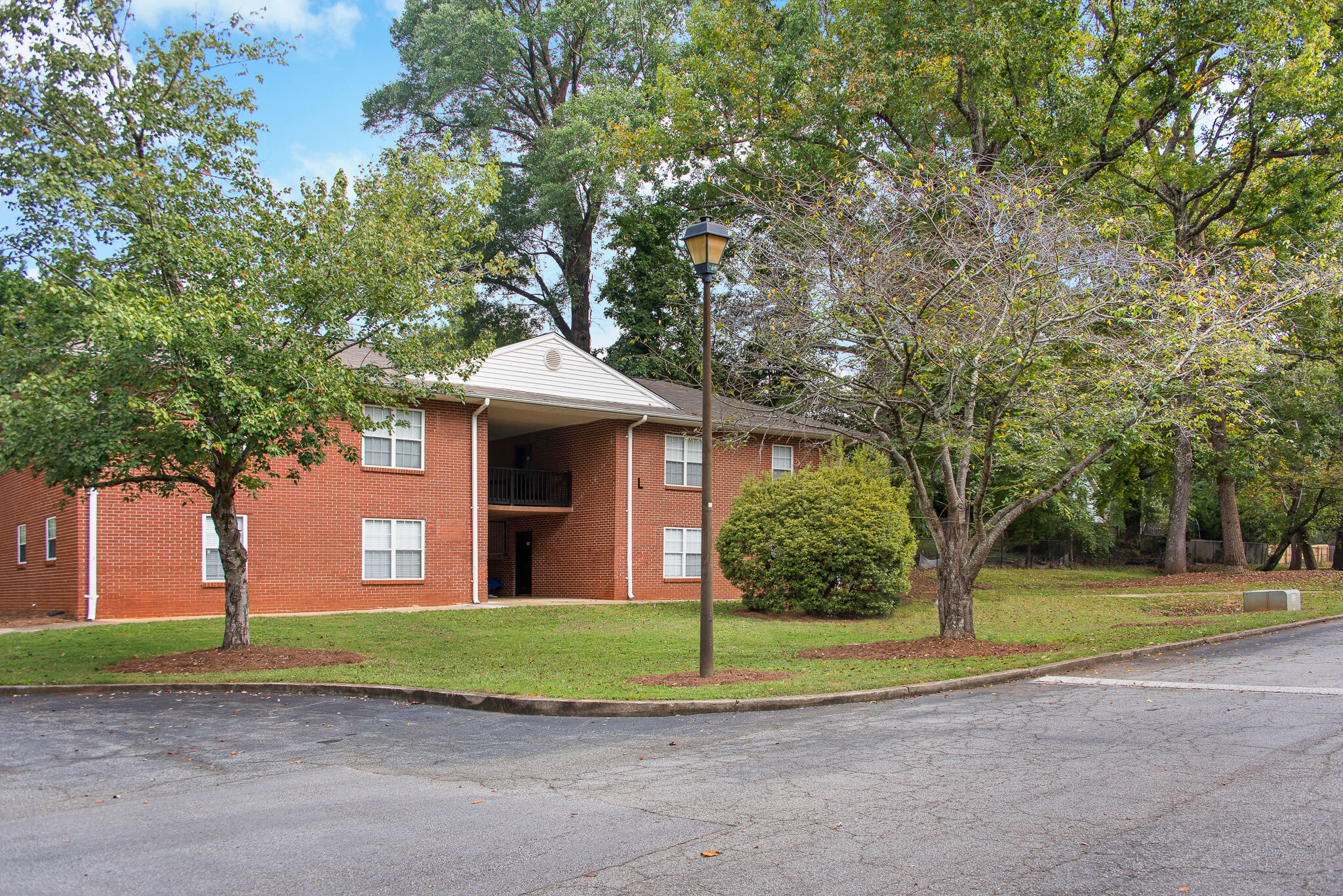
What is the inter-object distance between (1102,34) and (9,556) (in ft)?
98.8

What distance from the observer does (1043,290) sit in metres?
11.9

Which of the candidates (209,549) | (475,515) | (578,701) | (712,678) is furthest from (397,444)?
(578,701)

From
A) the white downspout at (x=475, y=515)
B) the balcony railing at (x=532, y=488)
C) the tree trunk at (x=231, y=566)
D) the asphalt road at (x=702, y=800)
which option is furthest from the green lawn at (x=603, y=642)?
the balcony railing at (x=532, y=488)

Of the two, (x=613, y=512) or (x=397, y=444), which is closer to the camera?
(x=397, y=444)

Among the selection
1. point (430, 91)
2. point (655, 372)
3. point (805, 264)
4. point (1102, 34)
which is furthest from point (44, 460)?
point (430, 91)

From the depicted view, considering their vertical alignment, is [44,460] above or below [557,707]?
above

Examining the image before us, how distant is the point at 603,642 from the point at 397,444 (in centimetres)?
945

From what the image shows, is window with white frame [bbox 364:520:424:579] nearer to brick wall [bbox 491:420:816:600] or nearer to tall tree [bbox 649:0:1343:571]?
brick wall [bbox 491:420:816:600]

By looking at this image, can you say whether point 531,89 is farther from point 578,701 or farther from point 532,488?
point 578,701

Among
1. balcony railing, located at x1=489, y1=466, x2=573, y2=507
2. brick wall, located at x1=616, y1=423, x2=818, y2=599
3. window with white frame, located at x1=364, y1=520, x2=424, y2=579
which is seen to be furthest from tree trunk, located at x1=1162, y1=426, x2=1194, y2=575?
window with white frame, located at x1=364, y1=520, x2=424, y2=579

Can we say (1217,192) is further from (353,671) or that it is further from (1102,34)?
(353,671)

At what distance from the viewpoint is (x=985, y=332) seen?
12.6 meters

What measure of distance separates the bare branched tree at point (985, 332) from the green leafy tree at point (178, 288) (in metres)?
5.92

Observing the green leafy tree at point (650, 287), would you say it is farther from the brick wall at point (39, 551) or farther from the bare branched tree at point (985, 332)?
the bare branched tree at point (985, 332)
